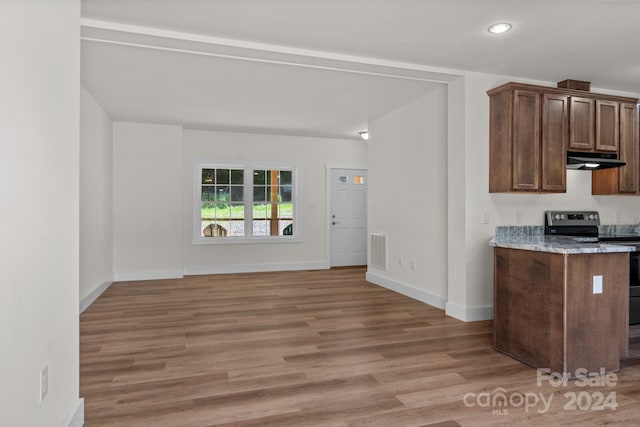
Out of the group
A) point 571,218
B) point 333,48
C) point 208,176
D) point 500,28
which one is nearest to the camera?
point 500,28

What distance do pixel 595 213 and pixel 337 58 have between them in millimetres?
3519

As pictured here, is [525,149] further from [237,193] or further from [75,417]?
[237,193]

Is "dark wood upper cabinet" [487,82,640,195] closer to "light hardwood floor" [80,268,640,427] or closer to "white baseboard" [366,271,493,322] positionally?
"white baseboard" [366,271,493,322]

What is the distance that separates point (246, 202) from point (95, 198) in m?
2.73

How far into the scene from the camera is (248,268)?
7418mm

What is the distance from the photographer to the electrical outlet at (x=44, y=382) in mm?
1659

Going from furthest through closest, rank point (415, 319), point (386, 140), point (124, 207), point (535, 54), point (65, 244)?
point (124, 207)
point (386, 140)
point (415, 319)
point (535, 54)
point (65, 244)

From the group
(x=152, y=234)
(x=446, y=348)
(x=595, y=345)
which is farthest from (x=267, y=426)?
(x=152, y=234)

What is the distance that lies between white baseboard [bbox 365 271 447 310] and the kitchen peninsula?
1663mm

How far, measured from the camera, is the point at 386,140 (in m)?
5.94

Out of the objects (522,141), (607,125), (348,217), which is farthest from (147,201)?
(607,125)

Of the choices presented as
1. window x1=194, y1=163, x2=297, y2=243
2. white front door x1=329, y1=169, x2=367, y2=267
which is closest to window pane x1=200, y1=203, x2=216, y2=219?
window x1=194, y1=163, x2=297, y2=243

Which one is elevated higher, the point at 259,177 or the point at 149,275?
the point at 259,177

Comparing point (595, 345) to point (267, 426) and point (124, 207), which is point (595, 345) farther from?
point (124, 207)
